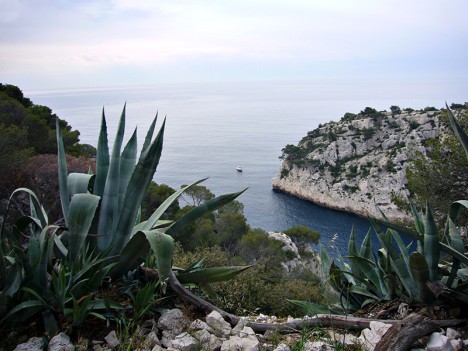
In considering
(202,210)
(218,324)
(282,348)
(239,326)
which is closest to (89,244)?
(202,210)

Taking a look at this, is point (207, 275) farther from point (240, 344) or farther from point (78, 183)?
point (78, 183)

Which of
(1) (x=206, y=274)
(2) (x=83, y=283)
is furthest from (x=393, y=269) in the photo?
(2) (x=83, y=283)

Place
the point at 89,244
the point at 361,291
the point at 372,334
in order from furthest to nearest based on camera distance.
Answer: the point at 361,291 < the point at 89,244 < the point at 372,334

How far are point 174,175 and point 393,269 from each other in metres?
44.1

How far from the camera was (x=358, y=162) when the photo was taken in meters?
45.9

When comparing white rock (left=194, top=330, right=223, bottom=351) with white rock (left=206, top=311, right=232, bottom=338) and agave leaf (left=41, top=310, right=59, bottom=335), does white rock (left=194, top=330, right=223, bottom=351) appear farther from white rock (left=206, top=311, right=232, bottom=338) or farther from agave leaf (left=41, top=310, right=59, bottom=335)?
agave leaf (left=41, top=310, right=59, bottom=335)

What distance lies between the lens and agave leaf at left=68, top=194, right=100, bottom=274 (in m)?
2.58

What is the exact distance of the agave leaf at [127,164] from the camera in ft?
10.1

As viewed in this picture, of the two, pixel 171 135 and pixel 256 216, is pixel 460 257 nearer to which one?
pixel 256 216

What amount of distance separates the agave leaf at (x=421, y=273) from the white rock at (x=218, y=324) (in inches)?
48.9

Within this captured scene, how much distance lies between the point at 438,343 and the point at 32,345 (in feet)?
7.15

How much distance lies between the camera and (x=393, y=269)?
10.7 ft

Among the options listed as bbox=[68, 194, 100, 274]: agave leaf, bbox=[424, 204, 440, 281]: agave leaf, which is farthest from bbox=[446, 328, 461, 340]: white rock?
bbox=[68, 194, 100, 274]: agave leaf

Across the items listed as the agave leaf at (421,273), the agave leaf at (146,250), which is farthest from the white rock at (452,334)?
the agave leaf at (146,250)
